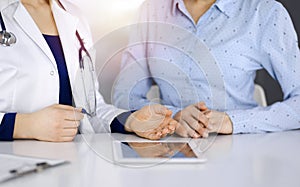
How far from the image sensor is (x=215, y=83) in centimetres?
123

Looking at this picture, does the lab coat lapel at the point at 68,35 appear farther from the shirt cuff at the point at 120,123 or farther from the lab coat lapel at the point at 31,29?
the shirt cuff at the point at 120,123

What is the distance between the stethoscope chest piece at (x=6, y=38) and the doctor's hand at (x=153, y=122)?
1.21 ft

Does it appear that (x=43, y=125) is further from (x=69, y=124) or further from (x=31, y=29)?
(x=31, y=29)

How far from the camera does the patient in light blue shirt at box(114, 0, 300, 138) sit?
47.5 inches

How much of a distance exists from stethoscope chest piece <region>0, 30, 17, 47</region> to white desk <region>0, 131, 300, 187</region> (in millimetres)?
270

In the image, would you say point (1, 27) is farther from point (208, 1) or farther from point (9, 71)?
point (208, 1)

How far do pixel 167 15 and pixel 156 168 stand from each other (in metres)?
0.67

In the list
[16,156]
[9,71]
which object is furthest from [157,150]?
[9,71]

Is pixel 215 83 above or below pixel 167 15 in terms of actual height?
below

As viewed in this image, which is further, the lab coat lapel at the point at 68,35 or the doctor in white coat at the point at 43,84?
the lab coat lapel at the point at 68,35

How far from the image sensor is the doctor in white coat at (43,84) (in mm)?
1192

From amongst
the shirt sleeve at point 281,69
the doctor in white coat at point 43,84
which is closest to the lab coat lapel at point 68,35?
the doctor in white coat at point 43,84

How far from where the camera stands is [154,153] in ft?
3.42

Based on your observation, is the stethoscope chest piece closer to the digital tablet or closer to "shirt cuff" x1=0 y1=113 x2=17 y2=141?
"shirt cuff" x1=0 y1=113 x2=17 y2=141
